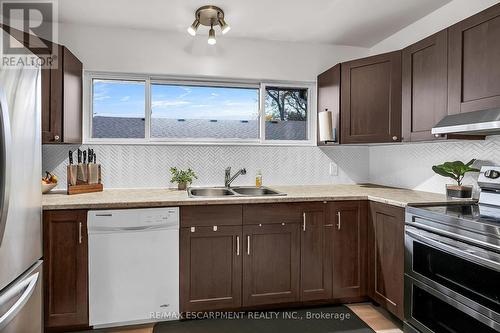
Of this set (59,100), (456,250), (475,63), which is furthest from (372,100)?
(59,100)

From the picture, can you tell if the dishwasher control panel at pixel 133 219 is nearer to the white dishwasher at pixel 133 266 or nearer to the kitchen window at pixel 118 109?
the white dishwasher at pixel 133 266

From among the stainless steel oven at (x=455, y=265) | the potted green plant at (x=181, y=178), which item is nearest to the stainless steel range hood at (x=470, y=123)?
the stainless steel oven at (x=455, y=265)

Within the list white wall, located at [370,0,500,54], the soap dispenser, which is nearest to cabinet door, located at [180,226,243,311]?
the soap dispenser

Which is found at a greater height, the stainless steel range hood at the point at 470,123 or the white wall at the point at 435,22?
the white wall at the point at 435,22

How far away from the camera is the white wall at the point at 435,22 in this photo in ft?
7.28

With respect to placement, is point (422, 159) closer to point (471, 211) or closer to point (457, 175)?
point (457, 175)

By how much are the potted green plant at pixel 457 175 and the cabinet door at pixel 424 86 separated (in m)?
0.26

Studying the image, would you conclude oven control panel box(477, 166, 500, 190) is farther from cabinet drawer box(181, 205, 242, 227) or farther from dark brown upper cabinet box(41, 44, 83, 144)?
dark brown upper cabinet box(41, 44, 83, 144)

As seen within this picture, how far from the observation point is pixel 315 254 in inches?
96.7

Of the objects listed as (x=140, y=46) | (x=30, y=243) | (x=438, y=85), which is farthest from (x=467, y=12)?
(x=30, y=243)

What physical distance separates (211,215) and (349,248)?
115cm

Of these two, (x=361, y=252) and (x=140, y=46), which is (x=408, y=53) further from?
(x=140, y=46)

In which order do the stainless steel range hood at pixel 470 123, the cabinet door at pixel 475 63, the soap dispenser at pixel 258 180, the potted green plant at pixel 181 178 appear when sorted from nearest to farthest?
the stainless steel range hood at pixel 470 123 → the cabinet door at pixel 475 63 → the potted green plant at pixel 181 178 → the soap dispenser at pixel 258 180

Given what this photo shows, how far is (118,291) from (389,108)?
2.52 meters
